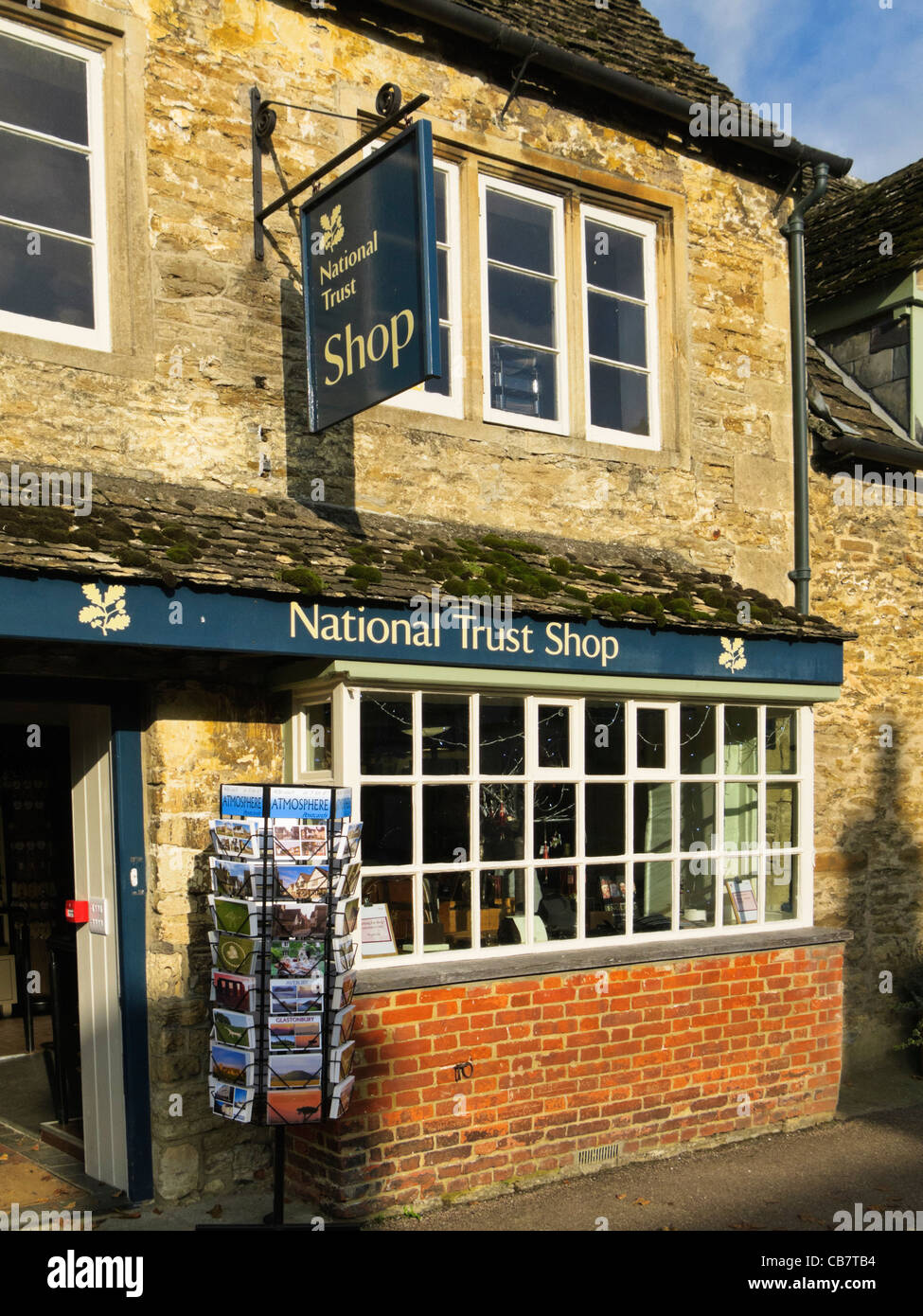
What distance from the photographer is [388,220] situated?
6.11 meters

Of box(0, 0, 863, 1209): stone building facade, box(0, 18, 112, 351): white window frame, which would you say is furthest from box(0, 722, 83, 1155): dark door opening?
box(0, 18, 112, 351): white window frame

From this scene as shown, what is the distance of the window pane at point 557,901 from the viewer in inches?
273

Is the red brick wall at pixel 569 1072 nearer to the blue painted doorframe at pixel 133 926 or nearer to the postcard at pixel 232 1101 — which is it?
the postcard at pixel 232 1101

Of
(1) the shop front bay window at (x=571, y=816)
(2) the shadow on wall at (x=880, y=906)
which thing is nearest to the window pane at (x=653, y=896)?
(1) the shop front bay window at (x=571, y=816)

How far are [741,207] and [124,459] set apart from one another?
518 cm

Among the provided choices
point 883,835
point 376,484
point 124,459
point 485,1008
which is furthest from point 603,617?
point 883,835

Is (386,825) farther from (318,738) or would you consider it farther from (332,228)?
(332,228)

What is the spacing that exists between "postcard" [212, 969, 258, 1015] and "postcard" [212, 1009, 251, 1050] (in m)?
0.03

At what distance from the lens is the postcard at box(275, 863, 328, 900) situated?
555 cm

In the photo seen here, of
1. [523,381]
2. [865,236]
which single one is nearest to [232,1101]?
[523,381]

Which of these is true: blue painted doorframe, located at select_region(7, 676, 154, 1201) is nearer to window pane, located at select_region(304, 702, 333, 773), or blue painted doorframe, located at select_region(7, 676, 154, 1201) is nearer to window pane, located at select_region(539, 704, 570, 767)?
window pane, located at select_region(304, 702, 333, 773)

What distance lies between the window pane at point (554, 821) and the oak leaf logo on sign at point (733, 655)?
1.24m

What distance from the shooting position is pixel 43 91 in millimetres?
6422
